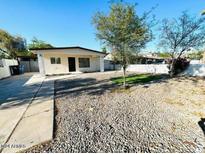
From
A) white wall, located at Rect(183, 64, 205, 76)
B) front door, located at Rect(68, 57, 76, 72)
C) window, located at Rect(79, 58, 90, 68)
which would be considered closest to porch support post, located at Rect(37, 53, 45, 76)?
front door, located at Rect(68, 57, 76, 72)

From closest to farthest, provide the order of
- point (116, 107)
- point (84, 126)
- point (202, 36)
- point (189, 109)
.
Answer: point (84, 126) < point (189, 109) < point (116, 107) < point (202, 36)

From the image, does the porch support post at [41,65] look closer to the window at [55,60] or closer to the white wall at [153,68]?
the window at [55,60]

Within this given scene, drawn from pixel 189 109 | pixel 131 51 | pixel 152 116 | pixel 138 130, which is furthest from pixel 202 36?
pixel 138 130

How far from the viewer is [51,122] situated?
11.3 ft

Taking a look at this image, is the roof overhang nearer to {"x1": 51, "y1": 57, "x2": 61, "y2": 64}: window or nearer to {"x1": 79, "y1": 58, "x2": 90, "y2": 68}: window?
{"x1": 51, "y1": 57, "x2": 61, "y2": 64}: window

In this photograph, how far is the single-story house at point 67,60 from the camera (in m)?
14.0

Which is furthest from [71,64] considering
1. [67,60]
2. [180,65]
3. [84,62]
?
[180,65]

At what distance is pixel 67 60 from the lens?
51.4 feet

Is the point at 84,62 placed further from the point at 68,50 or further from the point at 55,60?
the point at 55,60

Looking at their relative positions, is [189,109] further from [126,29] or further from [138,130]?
[126,29]

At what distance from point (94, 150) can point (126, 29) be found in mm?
5554

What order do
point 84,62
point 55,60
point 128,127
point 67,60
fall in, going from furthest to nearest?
point 84,62 < point 67,60 < point 55,60 < point 128,127

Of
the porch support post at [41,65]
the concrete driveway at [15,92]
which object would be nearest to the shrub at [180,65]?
the concrete driveway at [15,92]

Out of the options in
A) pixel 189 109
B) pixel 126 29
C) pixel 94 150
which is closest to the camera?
pixel 94 150
